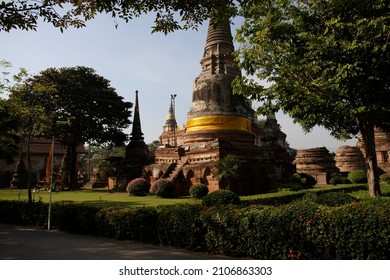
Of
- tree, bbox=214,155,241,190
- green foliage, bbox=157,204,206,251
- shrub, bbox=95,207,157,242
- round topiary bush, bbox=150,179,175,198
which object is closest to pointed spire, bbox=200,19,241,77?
tree, bbox=214,155,241,190

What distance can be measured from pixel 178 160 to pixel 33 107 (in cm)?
1115

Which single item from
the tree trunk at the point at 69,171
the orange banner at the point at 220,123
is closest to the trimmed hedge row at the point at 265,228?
the orange banner at the point at 220,123

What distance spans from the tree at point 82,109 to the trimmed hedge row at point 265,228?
23371mm

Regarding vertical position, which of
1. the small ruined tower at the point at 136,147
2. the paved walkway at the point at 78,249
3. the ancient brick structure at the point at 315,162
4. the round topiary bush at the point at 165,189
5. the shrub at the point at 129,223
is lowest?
the paved walkway at the point at 78,249

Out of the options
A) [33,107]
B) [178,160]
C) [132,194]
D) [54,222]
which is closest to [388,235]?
[54,222]

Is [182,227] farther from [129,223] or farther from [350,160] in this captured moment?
[350,160]

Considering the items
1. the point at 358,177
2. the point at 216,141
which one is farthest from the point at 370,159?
the point at 358,177

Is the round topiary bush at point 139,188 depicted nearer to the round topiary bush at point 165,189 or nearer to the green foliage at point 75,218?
the round topiary bush at point 165,189

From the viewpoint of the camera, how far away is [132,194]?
21078mm

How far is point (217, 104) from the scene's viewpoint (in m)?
25.0

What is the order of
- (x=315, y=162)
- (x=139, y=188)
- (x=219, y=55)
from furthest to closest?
(x=315, y=162) → (x=219, y=55) → (x=139, y=188)

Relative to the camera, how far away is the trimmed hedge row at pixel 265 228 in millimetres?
5746

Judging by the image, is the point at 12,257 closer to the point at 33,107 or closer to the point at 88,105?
the point at 33,107

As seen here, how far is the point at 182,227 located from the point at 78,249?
258cm
